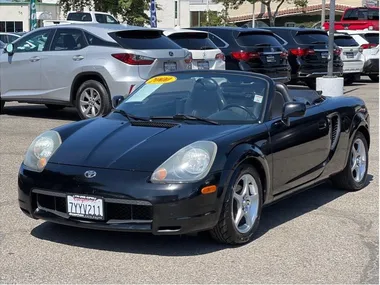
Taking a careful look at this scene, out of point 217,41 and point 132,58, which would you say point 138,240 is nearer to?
point 132,58

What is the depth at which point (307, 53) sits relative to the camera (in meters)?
19.2

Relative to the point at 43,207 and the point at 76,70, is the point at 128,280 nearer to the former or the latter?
the point at 43,207

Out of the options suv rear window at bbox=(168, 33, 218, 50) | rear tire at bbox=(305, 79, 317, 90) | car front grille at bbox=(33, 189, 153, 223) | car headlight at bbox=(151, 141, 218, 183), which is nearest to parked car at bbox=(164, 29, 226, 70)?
suv rear window at bbox=(168, 33, 218, 50)

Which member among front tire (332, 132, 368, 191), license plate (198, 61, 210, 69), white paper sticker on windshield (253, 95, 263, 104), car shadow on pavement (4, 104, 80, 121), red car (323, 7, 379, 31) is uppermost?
red car (323, 7, 379, 31)

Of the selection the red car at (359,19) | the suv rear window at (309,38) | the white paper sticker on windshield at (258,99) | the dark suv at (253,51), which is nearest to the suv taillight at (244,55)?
the dark suv at (253,51)

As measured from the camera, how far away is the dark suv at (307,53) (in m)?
19.2

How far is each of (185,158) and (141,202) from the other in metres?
0.48

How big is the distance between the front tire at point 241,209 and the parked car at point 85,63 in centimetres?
639

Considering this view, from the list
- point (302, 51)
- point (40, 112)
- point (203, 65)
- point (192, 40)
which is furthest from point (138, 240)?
point (302, 51)

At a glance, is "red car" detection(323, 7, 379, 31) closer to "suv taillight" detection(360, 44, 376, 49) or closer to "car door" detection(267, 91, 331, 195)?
"suv taillight" detection(360, 44, 376, 49)

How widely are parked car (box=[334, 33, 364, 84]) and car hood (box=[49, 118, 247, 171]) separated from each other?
1619 centimetres

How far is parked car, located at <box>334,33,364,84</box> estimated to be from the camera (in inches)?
854

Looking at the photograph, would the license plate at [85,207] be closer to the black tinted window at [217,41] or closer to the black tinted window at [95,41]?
the black tinted window at [95,41]

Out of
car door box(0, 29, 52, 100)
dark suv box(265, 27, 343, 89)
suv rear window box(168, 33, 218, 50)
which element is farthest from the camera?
dark suv box(265, 27, 343, 89)
